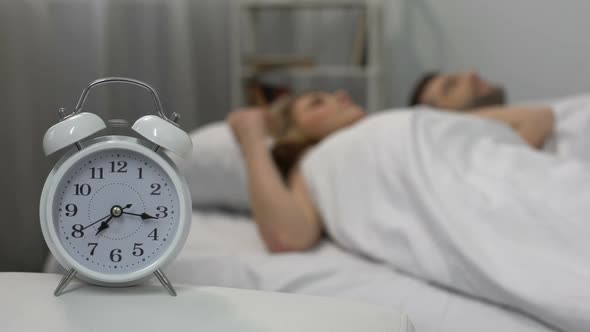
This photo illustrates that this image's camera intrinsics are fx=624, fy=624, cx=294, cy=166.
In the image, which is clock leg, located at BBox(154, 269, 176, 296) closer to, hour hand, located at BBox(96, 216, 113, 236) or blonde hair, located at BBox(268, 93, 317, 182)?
hour hand, located at BBox(96, 216, 113, 236)

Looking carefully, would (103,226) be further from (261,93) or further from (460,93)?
(261,93)

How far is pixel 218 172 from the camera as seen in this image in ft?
4.86

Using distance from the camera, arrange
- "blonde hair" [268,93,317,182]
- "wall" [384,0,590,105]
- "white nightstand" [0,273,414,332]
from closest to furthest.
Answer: "white nightstand" [0,273,414,332]
"blonde hair" [268,93,317,182]
"wall" [384,0,590,105]

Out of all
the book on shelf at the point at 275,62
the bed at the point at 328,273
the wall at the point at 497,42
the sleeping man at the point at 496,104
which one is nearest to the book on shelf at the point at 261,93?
the book on shelf at the point at 275,62

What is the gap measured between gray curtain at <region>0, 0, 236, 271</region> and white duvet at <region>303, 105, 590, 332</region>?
1.90ft

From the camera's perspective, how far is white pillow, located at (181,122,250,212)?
1.47m

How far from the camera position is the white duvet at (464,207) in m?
0.79

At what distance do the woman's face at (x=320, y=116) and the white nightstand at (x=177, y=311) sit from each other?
3.07ft

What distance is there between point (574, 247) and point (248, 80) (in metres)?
2.05

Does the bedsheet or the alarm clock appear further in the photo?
the bedsheet

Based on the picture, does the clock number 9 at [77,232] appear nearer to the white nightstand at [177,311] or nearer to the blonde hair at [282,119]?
the white nightstand at [177,311]

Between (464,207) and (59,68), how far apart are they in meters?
1.36

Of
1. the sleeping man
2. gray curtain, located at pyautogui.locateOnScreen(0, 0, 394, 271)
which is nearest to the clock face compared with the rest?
gray curtain, located at pyautogui.locateOnScreen(0, 0, 394, 271)

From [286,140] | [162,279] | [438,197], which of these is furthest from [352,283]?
[286,140]
